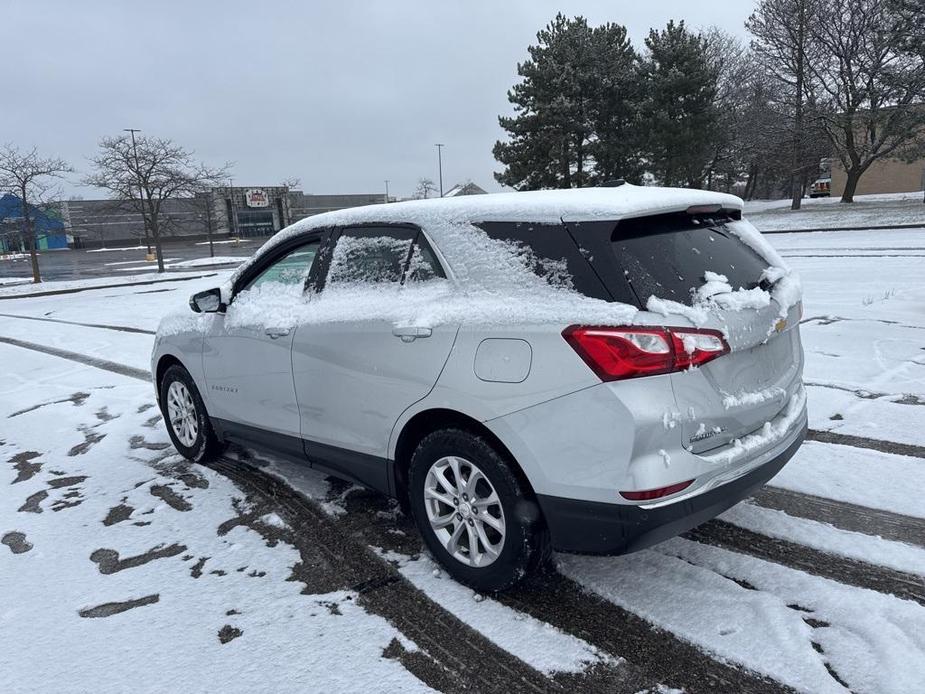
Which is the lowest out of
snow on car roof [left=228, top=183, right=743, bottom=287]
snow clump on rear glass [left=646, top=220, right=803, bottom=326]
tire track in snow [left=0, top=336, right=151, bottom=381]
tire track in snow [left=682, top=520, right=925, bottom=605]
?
tire track in snow [left=0, top=336, right=151, bottom=381]

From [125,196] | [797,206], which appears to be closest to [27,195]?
[125,196]

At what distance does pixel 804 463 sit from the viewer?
13.6 ft

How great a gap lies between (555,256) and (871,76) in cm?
3746

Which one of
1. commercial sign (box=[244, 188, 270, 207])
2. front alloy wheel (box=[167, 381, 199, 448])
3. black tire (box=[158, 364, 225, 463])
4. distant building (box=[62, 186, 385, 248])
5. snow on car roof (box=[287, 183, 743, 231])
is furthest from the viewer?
commercial sign (box=[244, 188, 270, 207])

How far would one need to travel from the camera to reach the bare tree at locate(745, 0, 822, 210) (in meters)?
33.4

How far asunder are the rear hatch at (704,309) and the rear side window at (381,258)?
0.84 meters

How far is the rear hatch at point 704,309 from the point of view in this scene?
246 centimetres

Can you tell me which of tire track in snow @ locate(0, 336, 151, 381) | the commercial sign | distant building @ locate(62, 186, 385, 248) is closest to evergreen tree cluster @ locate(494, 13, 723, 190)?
tire track in snow @ locate(0, 336, 151, 381)

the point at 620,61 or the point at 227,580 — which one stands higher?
the point at 620,61

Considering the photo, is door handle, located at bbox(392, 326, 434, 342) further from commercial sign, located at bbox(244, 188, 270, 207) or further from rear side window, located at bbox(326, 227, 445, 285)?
commercial sign, located at bbox(244, 188, 270, 207)

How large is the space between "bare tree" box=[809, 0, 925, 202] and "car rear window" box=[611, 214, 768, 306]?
33882 mm

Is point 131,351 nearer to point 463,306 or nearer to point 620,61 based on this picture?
point 463,306

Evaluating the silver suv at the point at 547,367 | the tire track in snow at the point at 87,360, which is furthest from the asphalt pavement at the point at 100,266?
the silver suv at the point at 547,367

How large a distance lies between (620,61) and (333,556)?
39.1m
